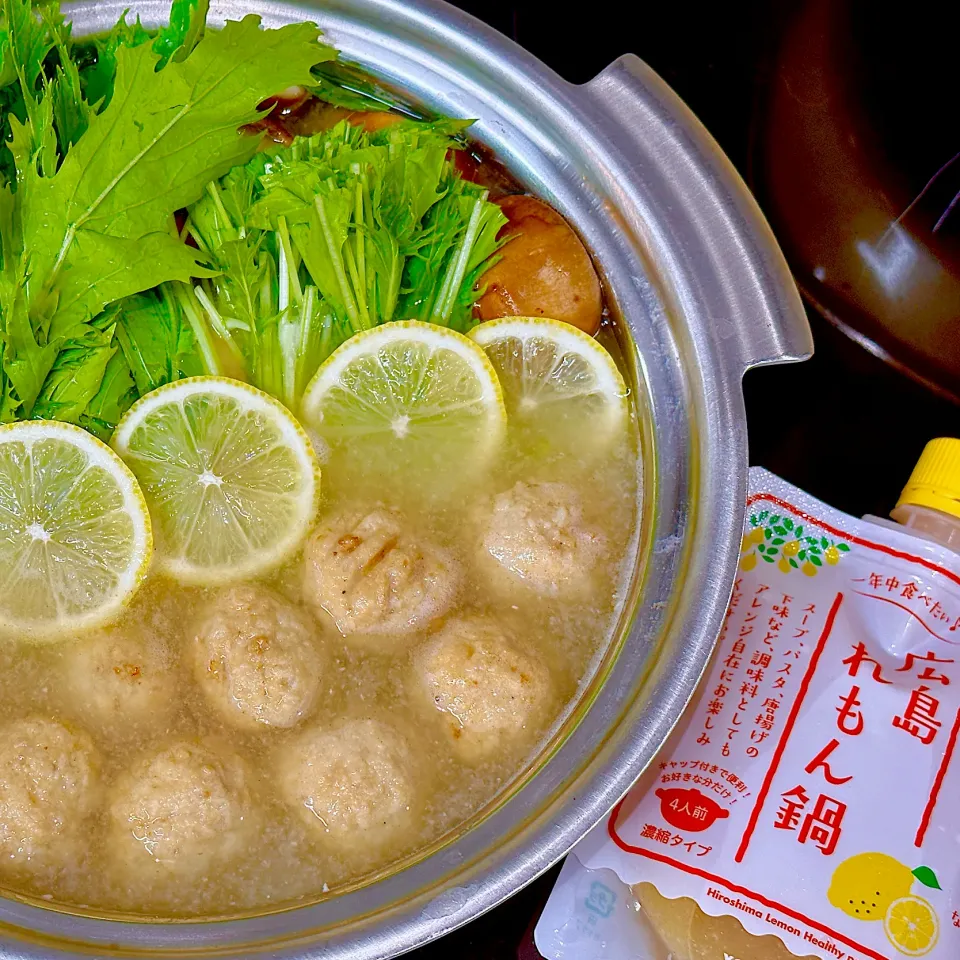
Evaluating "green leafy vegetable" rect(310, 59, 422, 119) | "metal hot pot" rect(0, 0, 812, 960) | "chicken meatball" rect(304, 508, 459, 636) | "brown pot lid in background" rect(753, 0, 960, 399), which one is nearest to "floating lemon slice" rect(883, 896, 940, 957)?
"metal hot pot" rect(0, 0, 812, 960)

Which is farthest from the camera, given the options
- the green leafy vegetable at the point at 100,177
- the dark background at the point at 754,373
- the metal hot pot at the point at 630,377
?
the dark background at the point at 754,373

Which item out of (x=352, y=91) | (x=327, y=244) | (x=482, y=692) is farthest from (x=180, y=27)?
(x=482, y=692)

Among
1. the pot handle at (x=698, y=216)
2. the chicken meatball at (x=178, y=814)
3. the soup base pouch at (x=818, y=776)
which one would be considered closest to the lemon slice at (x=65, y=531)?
the chicken meatball at (x=178, y=814)

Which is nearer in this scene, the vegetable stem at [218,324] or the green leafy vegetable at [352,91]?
the vegetable stem at [218,324]

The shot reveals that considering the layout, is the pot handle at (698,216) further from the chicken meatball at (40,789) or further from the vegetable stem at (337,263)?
the chicken meatball at (40,789)

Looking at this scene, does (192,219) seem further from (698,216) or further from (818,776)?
(818,776)

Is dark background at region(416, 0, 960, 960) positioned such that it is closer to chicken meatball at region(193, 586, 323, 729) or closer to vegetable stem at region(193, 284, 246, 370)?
chicken meatball at region(193, 586, 323, 729)
